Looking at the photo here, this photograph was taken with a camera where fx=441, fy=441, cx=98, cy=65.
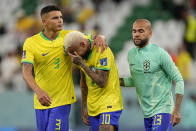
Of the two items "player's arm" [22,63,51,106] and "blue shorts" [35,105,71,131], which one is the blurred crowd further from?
"player's arm" [22,63,51,106]

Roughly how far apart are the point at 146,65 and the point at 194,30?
336 inches

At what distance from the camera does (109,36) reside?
1552 cm

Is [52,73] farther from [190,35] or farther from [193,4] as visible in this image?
[193,4]

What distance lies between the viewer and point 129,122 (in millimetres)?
12812

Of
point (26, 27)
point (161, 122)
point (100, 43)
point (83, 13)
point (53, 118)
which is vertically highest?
point (83, 13)

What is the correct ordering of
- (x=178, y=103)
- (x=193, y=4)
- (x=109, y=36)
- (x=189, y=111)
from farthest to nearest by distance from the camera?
(x=109, y=36), (x=193, y=4), (x=189, y=111), (x=178, y=103)

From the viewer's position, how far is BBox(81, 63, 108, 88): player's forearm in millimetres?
6051

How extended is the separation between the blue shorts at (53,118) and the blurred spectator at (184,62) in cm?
731

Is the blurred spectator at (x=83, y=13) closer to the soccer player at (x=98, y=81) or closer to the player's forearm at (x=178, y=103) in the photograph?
the soccer player at (x=98, y=81)

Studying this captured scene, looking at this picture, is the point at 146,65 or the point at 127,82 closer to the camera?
the point at 146,65

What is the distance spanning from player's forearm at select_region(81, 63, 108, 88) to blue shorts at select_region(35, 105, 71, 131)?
76 cm

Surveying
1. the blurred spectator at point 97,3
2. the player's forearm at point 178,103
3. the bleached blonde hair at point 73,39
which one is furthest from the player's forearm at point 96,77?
the blurred spectator at point 97,3


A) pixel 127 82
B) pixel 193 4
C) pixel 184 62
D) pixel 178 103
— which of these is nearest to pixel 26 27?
pixel 184 62

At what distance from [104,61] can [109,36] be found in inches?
369
